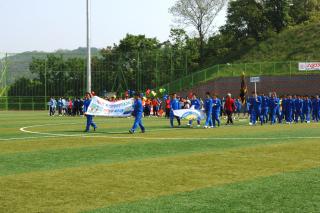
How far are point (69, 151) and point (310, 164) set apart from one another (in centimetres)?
742

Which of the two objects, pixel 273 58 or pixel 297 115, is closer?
pixel 297 115

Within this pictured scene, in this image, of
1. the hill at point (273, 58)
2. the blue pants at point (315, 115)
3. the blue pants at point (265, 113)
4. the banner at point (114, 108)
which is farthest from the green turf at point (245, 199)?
the hill at point (273, 58)

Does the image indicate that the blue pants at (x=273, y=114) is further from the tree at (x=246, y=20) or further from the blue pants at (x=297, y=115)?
the tree at (x=246, y=20)

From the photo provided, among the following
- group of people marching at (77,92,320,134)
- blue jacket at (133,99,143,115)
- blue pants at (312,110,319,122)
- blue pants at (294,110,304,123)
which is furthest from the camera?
blue pants at (312,110,319,122)

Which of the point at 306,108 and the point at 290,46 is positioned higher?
the point at 290,46

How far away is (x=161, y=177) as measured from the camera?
12.1m

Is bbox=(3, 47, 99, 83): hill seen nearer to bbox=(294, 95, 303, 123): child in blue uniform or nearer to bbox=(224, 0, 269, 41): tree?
bbox=(224, 0, 269, 41): tree

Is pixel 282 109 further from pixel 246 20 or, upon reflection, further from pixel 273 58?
pixel 246 20

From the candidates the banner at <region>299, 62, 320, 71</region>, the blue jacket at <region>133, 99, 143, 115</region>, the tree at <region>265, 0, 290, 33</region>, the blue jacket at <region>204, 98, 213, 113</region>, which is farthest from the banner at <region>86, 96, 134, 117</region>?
the tree at <region>265, 0, 290, 33</region>

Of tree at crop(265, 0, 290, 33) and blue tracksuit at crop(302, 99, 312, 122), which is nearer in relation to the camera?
blue tracksuit at crop(302, 99, 312, 122)

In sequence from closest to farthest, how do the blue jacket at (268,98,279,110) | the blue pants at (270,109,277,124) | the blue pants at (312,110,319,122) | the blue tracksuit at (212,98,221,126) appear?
the blue tracksuit at (212,98,221,126) < the blue pants at (270,109,277,124) < the blue jacket at (268,98,279,110) < the blue pants at (312,110,319,122)

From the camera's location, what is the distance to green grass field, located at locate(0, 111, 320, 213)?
9.27 meters

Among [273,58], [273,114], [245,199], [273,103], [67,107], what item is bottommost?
[245,199]

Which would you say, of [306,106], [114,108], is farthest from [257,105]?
[114,108]
